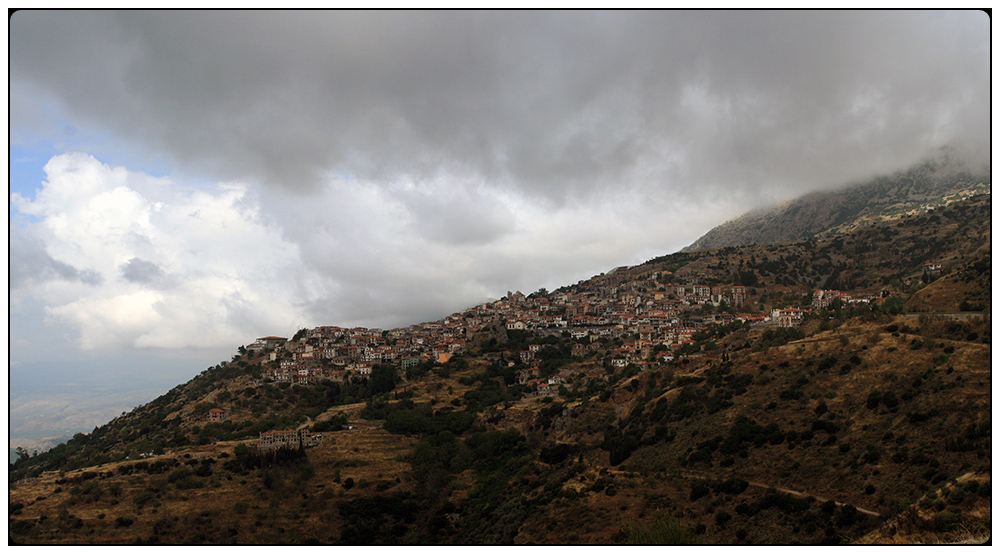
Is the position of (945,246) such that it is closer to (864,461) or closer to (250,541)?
(864,461)

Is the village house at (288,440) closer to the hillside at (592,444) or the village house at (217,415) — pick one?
the hillside at (592,444)

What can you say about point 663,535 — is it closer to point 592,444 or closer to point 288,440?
point 592,444

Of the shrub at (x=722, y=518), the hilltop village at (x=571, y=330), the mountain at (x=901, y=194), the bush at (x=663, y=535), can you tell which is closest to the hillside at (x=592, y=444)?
the shrub at (x=722, y=518)

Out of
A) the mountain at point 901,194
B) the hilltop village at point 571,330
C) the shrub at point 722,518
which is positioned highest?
the mountain at point 901,194

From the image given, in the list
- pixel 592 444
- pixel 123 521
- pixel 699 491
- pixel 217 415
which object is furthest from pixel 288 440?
pixel 699 491

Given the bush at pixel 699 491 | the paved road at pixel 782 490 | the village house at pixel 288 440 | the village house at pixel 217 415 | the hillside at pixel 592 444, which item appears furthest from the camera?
the village house at pixel 217 415
